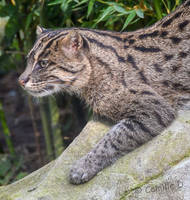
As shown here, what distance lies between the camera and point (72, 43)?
4.77 m

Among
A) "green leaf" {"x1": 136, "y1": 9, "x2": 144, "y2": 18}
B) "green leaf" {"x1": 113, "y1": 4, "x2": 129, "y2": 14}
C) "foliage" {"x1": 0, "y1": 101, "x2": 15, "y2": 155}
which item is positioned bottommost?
"foliage" {"x1": 0, "y1": 101, "x2": 15, "y2": 155}

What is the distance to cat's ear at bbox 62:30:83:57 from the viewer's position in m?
4.70

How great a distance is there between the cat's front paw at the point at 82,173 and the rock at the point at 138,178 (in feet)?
0.16

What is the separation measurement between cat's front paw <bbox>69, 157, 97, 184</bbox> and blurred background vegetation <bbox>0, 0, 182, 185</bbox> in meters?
1.21

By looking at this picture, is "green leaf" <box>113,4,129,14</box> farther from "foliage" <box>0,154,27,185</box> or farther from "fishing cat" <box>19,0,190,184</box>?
"foliage" <box>0,154,27,185</box>

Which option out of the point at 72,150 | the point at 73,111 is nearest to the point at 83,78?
the point at 72,150

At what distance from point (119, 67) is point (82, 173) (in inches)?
49.6

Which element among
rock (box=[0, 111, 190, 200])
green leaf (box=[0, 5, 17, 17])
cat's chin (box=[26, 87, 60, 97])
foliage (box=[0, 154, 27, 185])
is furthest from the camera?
foliage (box=[0, 154, 27, 185])

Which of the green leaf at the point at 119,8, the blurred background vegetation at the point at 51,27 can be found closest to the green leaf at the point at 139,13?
the blurred background vegetation at the point at 51,27

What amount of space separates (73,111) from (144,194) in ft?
10.4

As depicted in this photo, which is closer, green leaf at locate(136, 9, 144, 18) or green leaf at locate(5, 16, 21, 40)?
green leaf at locate(136, 9, 144, 18)

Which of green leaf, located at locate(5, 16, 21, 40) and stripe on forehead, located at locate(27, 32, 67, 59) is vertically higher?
stripe on forehead, located at locate(27, 32, 67, 59)

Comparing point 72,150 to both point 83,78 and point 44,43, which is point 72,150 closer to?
point 83,78

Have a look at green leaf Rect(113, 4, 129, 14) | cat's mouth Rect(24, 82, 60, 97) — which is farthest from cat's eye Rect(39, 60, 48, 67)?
green leaf Rect(113, 4, 129, 14)
